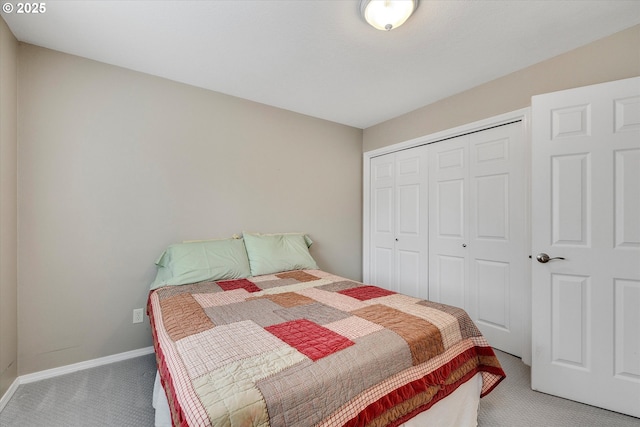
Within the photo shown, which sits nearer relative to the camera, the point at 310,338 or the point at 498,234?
the point at 310,338

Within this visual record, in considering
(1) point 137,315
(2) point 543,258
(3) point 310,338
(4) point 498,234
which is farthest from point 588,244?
(1) point 137,315

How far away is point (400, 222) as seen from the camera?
3307mm

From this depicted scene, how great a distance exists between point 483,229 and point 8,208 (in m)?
3.68

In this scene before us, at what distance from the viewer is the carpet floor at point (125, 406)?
156 cm

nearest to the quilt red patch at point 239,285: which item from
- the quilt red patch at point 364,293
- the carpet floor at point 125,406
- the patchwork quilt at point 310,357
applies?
the patchwork quilt at point 310,357

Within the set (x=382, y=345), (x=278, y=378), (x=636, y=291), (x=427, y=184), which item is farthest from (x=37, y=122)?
(x=636, y=291)

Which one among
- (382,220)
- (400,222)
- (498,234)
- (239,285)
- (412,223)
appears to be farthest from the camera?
(382,220)

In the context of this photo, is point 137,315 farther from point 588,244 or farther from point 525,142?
point 525,142

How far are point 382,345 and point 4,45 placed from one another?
9.36 ft

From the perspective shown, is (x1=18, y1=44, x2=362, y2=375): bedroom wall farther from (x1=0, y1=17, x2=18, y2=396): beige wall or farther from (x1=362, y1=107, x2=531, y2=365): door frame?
(x1=362, y1=107, x2=531, y2=365): door frame

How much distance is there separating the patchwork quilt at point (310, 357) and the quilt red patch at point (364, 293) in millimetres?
21

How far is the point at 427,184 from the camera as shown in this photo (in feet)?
9.91

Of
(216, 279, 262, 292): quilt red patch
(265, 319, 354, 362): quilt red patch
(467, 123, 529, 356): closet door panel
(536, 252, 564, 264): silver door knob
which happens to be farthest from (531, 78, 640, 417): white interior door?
(216, 279, 262, 292): quilt red patch

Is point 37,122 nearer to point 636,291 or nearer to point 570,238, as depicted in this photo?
point 570,238
